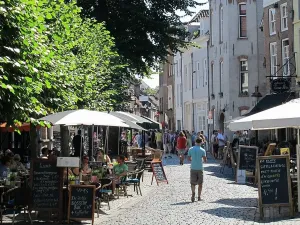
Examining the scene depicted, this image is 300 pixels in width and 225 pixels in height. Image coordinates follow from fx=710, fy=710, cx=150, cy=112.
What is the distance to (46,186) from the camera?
14594mm

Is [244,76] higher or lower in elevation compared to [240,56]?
lower

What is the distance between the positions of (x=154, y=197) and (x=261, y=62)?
3088 centimetres

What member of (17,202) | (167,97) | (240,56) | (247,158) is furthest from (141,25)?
(167,97)

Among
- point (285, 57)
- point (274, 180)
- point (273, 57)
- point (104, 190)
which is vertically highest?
point (273, 57)

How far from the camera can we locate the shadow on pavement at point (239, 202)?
57.8 ft

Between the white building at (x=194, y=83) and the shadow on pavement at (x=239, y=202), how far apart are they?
34.7 meters

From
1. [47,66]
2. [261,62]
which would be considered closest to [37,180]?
[47,66]

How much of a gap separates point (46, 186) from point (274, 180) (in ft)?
16.0

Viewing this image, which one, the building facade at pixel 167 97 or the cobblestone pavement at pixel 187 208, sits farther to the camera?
the building facade at pixel 167 97

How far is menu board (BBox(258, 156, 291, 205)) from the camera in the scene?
15.2 meters

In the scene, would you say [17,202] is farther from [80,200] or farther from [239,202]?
[239,202]

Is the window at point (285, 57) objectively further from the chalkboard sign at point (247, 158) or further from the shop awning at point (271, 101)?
the chalkboard sign at point (247, 158)

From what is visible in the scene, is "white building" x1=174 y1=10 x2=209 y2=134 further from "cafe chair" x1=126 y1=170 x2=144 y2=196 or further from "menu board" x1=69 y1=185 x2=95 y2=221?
"menu board" x1=69 y1=185 x2=95 y2=221

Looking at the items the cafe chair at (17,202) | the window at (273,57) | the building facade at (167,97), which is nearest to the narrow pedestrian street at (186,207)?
the cafe chair at (17,202)
